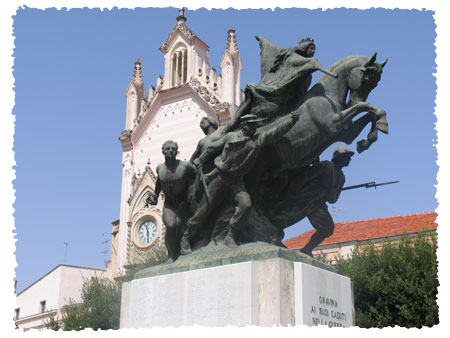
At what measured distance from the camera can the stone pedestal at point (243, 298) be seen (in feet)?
19.6

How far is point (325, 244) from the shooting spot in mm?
28797

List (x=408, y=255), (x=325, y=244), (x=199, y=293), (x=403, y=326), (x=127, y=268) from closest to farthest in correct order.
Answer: (x=199, y=293), (x=403, y=326), (x=408, y=255), (x=325, y=244), (x=127, y=268)

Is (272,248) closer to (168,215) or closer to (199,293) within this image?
(199,293)

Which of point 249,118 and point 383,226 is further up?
point 383,226

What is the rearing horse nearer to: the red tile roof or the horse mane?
the horse mane

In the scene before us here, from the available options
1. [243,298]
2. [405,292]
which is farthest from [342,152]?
[405,292]

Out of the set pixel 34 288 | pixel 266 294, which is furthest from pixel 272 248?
pixel 34 288

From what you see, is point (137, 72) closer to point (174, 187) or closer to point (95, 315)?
point (95, 315)

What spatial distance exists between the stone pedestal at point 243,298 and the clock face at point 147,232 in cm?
2600

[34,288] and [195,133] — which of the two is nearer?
[195,133]

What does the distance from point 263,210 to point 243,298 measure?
1578 millimetres

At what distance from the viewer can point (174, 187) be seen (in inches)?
293

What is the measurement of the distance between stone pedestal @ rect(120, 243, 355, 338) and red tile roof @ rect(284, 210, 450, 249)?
72.6 ft

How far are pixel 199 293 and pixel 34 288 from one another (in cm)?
3950
